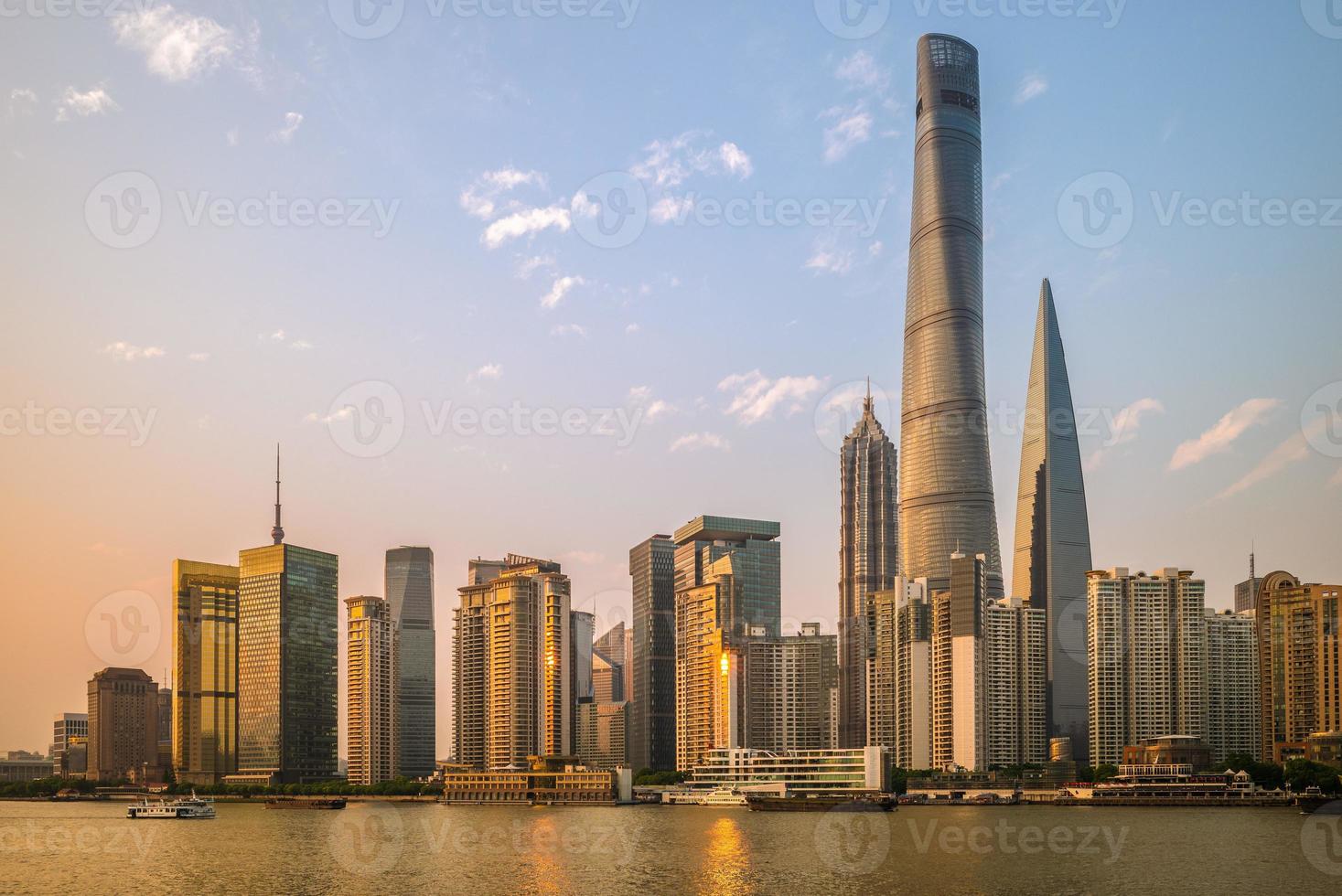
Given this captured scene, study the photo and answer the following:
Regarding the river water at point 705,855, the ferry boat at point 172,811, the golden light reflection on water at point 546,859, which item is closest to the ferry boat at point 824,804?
the river water at point 705,855

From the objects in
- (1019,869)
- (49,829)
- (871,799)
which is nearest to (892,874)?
(1019,869)

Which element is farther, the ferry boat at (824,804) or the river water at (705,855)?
the ferry boat at (824,804)

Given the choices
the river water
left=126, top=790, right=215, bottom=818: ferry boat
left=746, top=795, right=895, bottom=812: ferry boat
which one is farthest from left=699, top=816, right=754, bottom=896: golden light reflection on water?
left=126, top=790, right=215, bottom=818: ferry boat

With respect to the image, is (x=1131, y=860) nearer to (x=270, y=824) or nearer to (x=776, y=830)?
(x=776, y=830)

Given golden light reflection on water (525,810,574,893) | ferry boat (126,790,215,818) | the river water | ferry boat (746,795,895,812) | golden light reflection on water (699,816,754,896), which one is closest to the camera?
golden light reflection on water (699,816,754,896)

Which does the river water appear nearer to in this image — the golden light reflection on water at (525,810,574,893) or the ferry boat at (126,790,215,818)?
the golden light reflection on water at (525,810,574,893)

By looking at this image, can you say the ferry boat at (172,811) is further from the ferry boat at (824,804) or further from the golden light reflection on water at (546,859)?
the ferry boat at (824,804)
